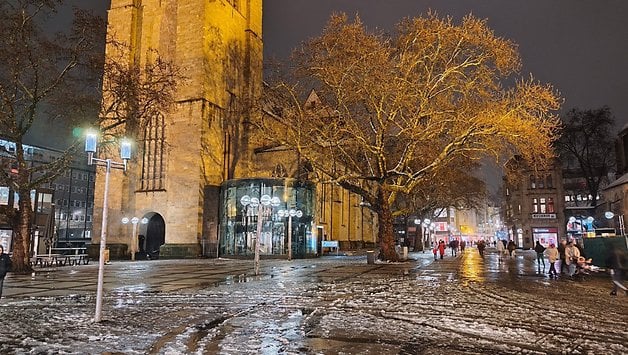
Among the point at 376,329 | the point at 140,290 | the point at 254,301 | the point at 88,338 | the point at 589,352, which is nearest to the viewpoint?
the point at 589,352

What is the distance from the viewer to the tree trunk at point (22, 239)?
A: 21.4m

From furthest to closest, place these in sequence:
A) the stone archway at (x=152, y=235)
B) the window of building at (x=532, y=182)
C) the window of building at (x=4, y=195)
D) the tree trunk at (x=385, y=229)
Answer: the window of building at (x=532, y=182), the stone archway at (x=152, y=235), the window of building at (x=4, y=195), the tree trunk at (x=385, y=229)

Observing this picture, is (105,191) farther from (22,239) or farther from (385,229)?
(385,229)

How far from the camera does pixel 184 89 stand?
41219 millimetres

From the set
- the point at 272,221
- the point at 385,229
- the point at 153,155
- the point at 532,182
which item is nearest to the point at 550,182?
the point at 532,182

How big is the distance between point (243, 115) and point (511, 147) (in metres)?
27.9

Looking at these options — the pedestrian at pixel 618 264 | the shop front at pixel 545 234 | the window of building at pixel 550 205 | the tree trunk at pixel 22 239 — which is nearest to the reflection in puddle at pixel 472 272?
the pedestrian at pixel 618 264

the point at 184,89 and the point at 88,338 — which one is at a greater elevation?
the point at 184,89

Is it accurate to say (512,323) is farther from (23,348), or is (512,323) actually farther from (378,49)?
(378,49)

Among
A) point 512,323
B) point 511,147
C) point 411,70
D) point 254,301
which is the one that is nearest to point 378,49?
point 411,70

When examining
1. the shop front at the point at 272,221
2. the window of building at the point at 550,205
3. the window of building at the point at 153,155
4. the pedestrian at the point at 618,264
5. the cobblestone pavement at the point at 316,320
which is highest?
the window of building at the point at 153,155

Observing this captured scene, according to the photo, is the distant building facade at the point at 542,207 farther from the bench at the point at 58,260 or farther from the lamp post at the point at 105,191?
the lamp post at the point at 105,191

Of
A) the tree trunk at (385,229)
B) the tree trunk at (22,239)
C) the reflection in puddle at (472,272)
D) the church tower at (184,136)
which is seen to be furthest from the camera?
the church tower at (184,136)

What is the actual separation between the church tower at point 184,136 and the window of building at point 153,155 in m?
0.09
